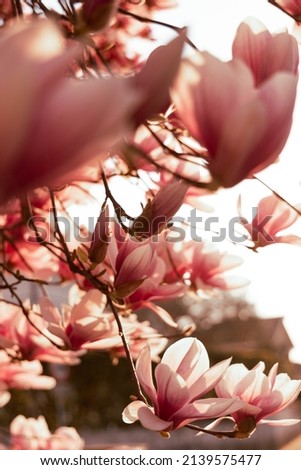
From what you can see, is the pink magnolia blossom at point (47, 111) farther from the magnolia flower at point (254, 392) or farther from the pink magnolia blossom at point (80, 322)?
the pink magnolia blossom at point (80, 322)

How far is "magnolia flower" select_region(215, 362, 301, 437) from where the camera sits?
2.61 ft

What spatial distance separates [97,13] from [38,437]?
100 cm

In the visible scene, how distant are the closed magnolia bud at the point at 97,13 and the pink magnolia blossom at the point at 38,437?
38.4 inches

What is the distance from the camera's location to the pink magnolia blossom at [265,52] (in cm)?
46

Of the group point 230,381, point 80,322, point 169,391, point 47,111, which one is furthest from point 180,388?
point 47,111

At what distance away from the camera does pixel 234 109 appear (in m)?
0.36

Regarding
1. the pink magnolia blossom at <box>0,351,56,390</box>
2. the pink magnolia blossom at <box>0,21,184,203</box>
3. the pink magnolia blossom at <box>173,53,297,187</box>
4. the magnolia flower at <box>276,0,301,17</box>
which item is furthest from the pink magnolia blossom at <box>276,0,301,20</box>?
the pink magnolia blossom at <box>0,351,56,390</box>

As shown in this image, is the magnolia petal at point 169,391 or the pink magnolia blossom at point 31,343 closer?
→ the magnolia petal at point 169,391

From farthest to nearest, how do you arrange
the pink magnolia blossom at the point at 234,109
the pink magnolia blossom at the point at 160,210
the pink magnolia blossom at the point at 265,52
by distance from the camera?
the pink magnolia blossom at the point at 160,210
the pink magnolia blossom at the point at 265,52
the pink magnolia blossom at the point at 234,109

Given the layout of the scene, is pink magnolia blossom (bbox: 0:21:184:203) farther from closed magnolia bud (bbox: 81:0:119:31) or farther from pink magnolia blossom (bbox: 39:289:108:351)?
pink magnolia blossom (bbox: 39:289:108:351)

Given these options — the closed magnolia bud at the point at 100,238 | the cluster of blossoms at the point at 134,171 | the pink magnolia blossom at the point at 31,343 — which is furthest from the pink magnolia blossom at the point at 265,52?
the pink magnolia blossom at the point at 31,343

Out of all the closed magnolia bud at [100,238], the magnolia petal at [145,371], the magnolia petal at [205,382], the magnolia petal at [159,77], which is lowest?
the magnolia petal at [205,382]

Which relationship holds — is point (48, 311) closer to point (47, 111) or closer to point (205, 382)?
point (205, 382)
